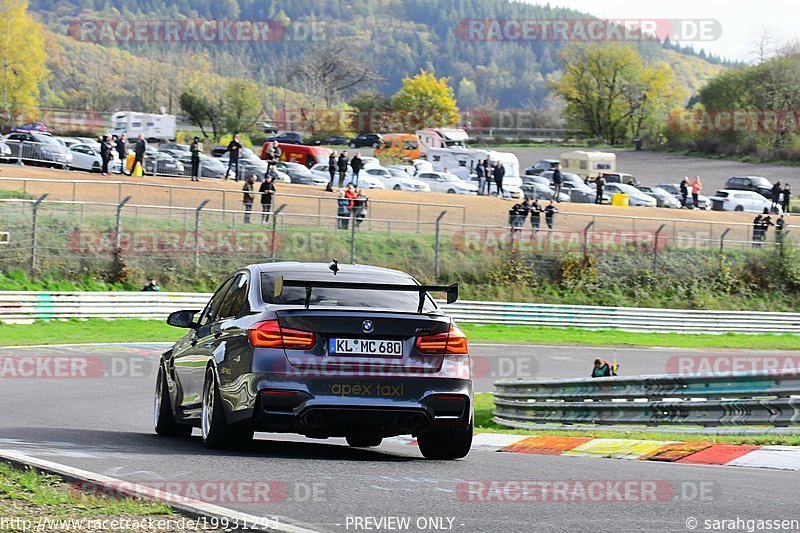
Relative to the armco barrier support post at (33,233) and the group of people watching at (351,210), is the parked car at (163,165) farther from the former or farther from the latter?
the armco barrier support post at (33,233)

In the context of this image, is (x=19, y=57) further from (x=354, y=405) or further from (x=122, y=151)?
(x=354, y=405)

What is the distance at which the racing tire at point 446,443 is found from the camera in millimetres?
8695

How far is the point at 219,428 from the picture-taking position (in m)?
8.50

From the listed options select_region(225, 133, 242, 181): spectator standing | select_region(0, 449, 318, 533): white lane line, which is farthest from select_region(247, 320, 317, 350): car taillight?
select_region(225, 133, 242, 181): spectator standing

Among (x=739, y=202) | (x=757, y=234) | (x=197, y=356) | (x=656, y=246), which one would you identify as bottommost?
(x=656, y=246)

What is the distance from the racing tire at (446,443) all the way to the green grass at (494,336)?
57.9 feet

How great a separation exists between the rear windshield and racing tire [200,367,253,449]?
768mm

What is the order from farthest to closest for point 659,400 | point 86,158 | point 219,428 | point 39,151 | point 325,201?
point 86,158 < point 39,151 < point 325,201 < point 659,400 < point 219,428

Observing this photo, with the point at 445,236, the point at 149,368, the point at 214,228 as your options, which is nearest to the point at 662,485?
the point at 149,368

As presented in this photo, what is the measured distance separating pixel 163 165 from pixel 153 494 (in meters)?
44.8

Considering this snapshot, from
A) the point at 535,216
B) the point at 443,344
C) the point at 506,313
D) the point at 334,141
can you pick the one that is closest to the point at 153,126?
the point at 334,141

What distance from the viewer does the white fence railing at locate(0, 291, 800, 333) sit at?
1141 inches

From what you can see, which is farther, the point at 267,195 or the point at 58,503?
the point at 267,195

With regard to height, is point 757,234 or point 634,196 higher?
point 634,196
